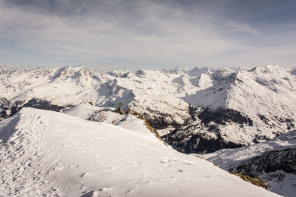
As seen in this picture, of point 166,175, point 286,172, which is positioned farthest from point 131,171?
point 286,172

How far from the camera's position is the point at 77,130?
72.6 feet

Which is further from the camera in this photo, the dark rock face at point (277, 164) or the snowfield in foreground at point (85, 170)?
the dark rock face at point (277, 164)

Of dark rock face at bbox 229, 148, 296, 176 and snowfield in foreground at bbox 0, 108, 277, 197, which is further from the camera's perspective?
dark rock face at bbox 229, 148, 296, 176

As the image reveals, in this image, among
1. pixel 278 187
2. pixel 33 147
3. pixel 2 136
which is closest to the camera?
pixel 33 147

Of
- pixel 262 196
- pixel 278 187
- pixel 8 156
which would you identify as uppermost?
pixel 262 196

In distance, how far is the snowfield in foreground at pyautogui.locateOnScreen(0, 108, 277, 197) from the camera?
11.1 m

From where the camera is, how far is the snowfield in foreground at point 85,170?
1111cm

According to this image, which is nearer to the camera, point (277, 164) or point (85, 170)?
point (85, 170)

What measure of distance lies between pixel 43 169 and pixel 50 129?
7.52 m

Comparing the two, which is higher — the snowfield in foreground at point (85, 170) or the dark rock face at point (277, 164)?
the snowfield in foreground at point (85, 170)

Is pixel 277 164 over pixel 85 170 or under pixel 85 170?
under

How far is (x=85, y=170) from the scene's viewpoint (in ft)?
43.8

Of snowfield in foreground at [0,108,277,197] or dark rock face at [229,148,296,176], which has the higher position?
snowfield in foreground at [0,108,277,197]

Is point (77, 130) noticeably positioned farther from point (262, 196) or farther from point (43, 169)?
point (262, 196)
